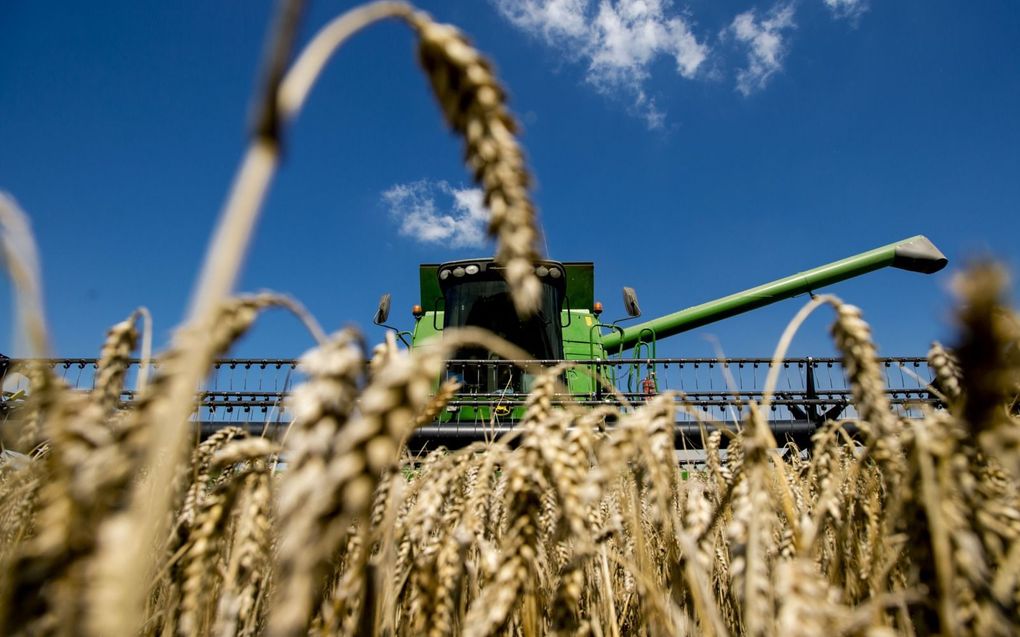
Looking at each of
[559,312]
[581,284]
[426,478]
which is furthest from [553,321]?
[426,478]

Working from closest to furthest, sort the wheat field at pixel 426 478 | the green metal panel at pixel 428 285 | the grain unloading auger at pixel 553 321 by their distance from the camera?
the wheat field at pixel 426 478, the grain unloading auger at pixel 553 321, the green metal panel at pixel 428 285

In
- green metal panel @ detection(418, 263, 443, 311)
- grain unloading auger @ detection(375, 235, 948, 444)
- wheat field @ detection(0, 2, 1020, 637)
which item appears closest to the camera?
wheat field @ detection(0, 2, 1020, 637)

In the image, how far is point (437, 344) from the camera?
497 mm

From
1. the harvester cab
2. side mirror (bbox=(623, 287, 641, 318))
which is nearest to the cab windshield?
the harvester cab

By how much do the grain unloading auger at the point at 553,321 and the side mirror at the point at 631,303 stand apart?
0.04 ft

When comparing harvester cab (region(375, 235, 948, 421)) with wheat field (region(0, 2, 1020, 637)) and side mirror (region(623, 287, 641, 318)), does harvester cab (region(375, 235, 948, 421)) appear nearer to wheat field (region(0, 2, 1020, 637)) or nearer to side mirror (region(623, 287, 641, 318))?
side mirror (region(623, 287, 641, 318))

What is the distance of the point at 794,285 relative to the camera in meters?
9.76

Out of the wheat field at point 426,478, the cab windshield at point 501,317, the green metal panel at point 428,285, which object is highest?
the green metal panel at point 428,285

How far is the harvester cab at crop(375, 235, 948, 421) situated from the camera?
22.7ft

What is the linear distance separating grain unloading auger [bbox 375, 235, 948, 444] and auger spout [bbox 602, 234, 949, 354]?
0.02 metres

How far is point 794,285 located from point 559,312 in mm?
4754

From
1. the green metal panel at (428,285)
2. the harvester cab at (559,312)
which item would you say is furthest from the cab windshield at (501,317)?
the green metal panel at (428,285)

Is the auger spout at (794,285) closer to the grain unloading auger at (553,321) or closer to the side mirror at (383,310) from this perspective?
the grain unloading auger at (553,321)

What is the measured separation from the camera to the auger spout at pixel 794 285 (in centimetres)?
968
